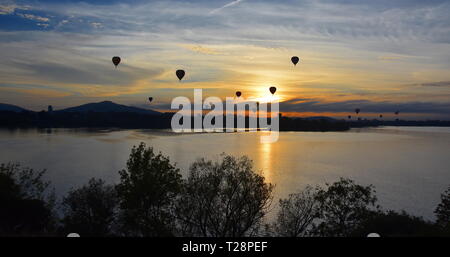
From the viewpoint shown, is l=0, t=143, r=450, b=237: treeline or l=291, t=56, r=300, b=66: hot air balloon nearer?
l=0, t=143, r=450, b=237: treeline

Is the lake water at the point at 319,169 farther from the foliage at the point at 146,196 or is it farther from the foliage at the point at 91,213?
the foliage at the point at 146,196

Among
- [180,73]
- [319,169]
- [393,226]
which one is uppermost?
[180,73]

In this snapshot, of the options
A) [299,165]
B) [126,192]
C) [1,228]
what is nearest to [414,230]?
[126,192]

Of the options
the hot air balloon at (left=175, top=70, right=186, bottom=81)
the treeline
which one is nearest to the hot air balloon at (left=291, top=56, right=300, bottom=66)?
the hot air balloon at (left=175, top=70, right=186, bottom=81)

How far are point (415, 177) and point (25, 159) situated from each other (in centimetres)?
9514

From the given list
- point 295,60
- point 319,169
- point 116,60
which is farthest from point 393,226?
point 319,169

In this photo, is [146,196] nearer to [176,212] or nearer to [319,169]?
[176,212]

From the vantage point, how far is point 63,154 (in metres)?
108

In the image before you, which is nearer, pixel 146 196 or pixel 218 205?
pixel 146 196

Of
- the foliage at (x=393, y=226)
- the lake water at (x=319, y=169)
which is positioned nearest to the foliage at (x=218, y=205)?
the foliage at (x=393, y=226)

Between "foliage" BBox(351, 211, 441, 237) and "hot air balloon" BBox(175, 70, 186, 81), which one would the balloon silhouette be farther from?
"foliage" BBox(351, 211, 441, 237)

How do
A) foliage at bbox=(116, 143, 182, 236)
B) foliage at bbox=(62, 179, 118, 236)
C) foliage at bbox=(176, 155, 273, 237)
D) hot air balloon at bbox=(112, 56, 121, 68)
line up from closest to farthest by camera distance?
foliage at bbox=(116, 143, 182, 236) < foliage at bbox=(176, 155, 273, 237) < foliage at bbox=(62, 179, 118, 236) < hot air balloon at bbox=(112, 56, 121, 68)
